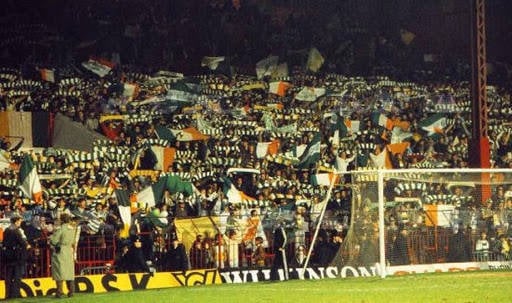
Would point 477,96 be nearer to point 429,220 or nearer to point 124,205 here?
point 429,220

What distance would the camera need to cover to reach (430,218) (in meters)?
21.7

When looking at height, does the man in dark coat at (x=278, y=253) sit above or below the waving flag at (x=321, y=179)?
below

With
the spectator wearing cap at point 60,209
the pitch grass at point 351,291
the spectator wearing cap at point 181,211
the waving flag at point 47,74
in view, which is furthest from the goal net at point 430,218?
the waving flag at point 47,74

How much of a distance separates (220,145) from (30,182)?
5752 millimetres

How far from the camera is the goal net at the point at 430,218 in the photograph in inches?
826

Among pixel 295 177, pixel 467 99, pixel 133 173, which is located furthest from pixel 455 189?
pixel 467 99

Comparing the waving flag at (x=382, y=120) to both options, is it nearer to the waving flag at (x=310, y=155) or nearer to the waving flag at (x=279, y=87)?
the waving flag at (x=279, y=87)

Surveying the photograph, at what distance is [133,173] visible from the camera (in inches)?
1010

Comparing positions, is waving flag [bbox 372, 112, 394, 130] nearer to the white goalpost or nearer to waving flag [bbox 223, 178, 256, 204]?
waving flag [bbox 223, 178, 256, 204]

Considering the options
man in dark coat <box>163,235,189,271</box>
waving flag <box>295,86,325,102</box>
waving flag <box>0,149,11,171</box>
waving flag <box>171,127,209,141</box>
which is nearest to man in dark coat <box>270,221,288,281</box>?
man in dark coat <box>163,235,189,271</box>

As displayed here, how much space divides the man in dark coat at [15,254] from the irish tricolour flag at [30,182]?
4.58m

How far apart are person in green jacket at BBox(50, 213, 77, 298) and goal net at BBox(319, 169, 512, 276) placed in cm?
583

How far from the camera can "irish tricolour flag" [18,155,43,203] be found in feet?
76.9

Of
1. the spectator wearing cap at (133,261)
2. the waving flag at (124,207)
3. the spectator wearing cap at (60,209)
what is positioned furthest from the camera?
the waving flag at (124,207)
